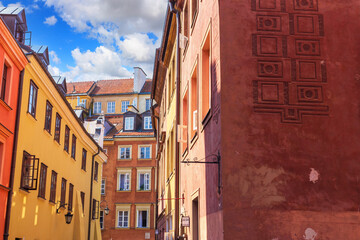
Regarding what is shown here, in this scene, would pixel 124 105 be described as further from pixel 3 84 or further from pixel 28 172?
pixel 3 84

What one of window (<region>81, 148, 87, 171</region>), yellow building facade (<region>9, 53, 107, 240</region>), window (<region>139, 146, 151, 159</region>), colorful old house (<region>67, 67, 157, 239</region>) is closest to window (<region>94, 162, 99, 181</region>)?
yellow building facade (<region>9, 53, 107, 240</region>)

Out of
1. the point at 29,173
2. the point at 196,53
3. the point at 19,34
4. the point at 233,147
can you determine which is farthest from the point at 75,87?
the point at 233,147

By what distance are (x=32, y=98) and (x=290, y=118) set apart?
41.0ft

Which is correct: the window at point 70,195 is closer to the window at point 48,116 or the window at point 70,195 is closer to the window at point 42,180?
the window at point 42,180

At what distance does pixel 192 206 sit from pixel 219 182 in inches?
153

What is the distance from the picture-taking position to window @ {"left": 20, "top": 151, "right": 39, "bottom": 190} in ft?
58.9

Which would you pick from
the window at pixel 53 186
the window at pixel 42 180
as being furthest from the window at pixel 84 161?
the window at pixel 42 180

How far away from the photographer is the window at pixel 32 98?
1886cm

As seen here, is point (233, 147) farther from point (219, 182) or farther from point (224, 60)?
point (224, 60)

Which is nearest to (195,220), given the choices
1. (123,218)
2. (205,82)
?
(205,82)

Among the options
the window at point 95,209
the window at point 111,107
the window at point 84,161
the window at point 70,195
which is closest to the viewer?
the window at point 70,195

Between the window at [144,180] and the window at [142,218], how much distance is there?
2.19 metres

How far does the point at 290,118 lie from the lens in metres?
9.34

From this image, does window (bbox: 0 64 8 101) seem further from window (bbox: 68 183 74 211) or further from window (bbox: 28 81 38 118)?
window (bbox: 68 183 74 211)
